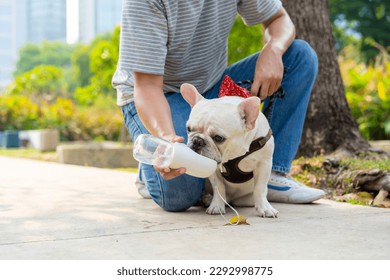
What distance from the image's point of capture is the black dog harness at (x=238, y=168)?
A: 275 centimetres

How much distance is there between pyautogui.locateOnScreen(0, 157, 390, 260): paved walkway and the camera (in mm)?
2062

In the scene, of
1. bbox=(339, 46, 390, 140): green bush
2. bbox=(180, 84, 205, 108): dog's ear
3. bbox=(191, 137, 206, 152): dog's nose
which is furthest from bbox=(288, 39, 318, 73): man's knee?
bbox=(339, 46, 390, 140): green bush

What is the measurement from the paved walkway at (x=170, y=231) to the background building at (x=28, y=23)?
13735cm

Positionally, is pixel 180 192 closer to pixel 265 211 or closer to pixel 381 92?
pixel 265 211

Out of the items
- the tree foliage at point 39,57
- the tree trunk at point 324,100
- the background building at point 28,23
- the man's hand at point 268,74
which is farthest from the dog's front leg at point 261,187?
the background building at point 28,23

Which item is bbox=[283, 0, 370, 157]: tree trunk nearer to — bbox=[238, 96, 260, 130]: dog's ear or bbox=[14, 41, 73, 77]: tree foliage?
bbox=[238, 96, 260, 130]: dog's ear

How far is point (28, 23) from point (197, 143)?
144 meters

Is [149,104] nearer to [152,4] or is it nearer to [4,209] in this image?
[152,4]

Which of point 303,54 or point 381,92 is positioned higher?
point 303,54

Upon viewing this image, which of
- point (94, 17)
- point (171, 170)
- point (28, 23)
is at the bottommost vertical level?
point (28, 23)

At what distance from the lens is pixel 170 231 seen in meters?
2.46

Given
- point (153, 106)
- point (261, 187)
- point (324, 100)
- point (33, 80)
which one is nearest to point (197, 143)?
point (153, 106)
